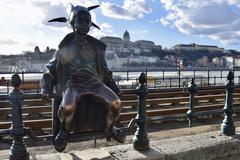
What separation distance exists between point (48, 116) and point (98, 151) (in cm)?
619

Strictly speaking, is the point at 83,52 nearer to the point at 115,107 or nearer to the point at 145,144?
the point at 115,107

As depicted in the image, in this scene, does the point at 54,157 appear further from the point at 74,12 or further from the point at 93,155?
the point at 74,12

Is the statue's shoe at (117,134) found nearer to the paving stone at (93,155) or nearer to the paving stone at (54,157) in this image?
the paving stone at (93,155)

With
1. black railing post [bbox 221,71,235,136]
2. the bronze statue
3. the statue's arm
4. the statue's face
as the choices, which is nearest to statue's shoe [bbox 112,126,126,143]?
the bronze statue

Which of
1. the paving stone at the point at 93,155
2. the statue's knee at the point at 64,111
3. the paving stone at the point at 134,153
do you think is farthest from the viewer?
the paving stone at the point at 134,153

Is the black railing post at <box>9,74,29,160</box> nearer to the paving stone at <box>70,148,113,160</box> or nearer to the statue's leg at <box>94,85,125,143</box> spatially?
the paving stone at <box>70,148,113,160</box>

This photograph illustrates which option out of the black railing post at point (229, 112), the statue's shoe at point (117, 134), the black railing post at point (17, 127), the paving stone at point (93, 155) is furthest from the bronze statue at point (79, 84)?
the black railing post at point (229, 112)

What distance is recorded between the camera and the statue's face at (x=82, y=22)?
3141mm

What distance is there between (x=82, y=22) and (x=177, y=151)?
75.9 inches

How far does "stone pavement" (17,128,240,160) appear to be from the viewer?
11.8 feet

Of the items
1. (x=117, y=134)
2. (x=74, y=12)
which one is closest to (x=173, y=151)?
(x=117, y=134)

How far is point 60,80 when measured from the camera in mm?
3250

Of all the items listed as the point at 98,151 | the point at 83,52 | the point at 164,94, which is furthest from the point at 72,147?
the point at 164,94

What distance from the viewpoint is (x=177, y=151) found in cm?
395
